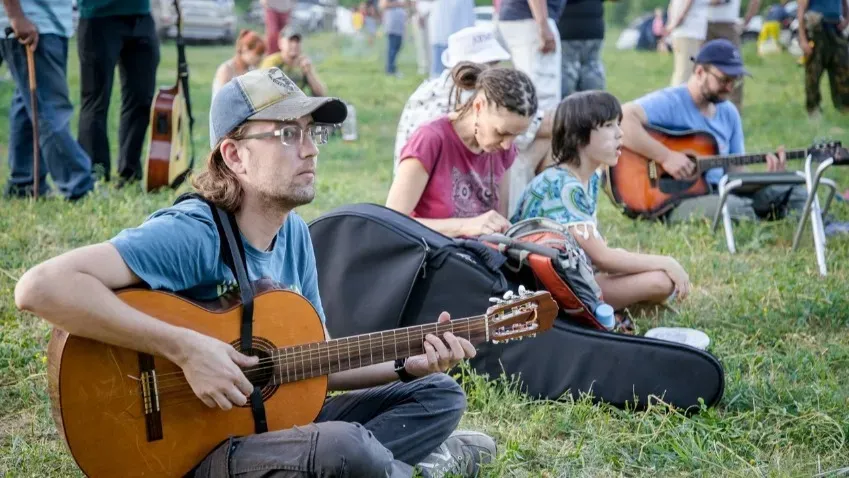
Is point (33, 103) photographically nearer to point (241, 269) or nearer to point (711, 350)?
point (241, 269)

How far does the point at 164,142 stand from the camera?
6.59 m

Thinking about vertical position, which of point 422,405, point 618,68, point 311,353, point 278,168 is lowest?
point 618,68

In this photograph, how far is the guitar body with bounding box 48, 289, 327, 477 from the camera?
254 centimetres

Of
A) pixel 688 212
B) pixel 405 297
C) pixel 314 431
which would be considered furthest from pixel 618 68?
pixel 314 431

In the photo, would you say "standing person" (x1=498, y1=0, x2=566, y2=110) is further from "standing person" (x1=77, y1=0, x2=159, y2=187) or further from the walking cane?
the walking cane

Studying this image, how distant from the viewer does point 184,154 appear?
7.05 metres

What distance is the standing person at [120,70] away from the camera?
648cm

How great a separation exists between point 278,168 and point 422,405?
2.84 feet

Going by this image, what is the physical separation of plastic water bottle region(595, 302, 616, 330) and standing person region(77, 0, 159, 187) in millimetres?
3896

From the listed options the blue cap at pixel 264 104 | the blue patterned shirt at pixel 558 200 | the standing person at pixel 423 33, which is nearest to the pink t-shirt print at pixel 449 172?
the blue patterned shirt at pixel 558 200

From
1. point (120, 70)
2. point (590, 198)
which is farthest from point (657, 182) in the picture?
point (120, 70)

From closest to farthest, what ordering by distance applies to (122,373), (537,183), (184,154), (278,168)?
(122,373) < (278,168) < (537,183) < (184,154)

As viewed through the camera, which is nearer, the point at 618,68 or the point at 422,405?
the point at 422,405

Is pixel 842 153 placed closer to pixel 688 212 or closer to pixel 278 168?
pixel 688 212
